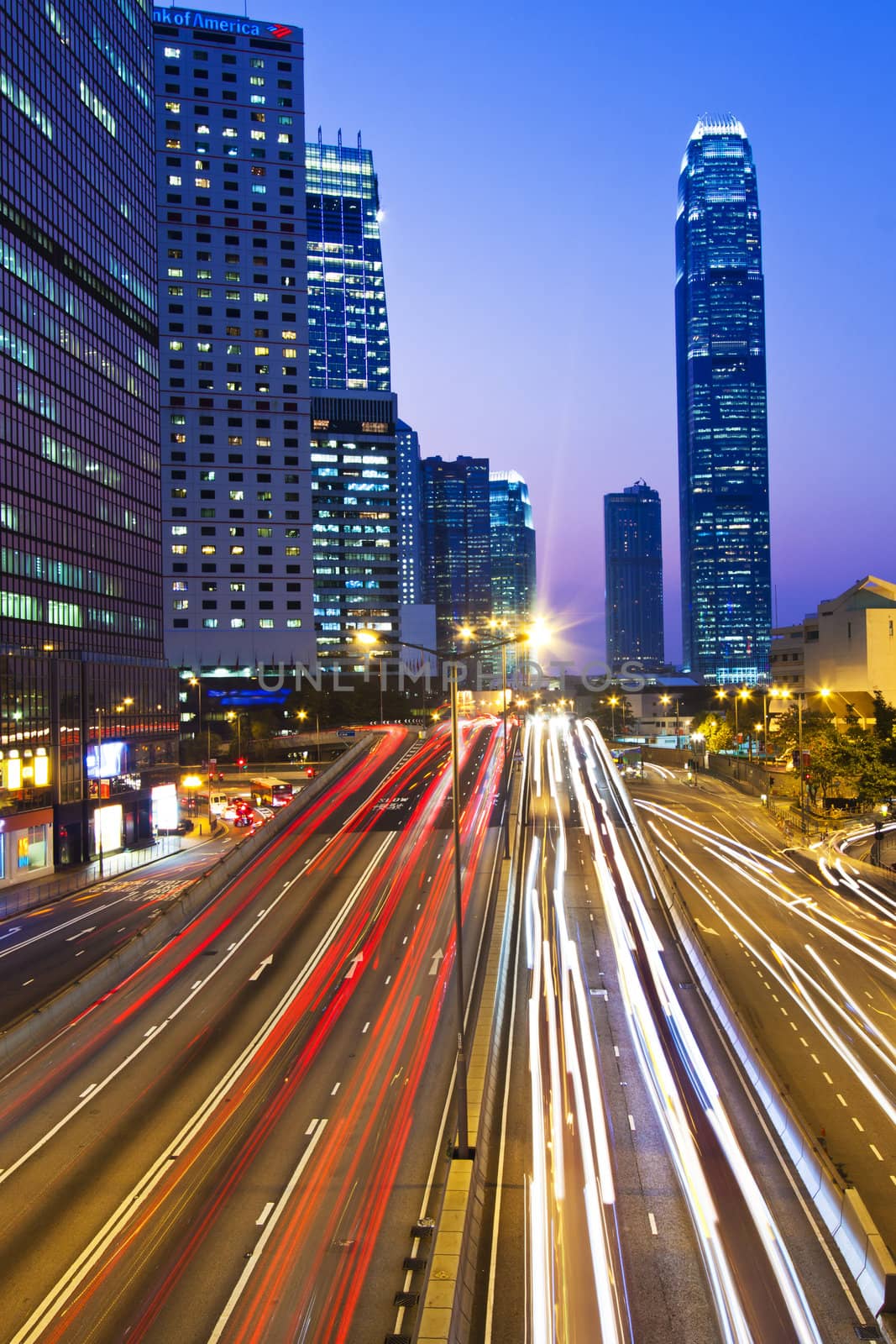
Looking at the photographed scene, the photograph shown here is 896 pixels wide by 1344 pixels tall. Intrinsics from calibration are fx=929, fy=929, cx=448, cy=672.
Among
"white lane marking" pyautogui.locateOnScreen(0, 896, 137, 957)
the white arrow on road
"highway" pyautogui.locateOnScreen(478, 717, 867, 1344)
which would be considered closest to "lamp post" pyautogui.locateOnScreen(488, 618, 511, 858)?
"highway" pyautogui.locateOnScreen(478, 717, 867, 1344)

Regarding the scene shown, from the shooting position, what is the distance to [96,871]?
192 feet

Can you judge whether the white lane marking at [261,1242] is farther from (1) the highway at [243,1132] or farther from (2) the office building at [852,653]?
(2) the office building at [852,653]

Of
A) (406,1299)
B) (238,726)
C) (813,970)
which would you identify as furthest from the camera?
(238,726)

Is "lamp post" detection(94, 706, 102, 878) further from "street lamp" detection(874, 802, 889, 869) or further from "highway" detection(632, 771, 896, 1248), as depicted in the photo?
"street lamp" detection(874, 802, 889, 869)

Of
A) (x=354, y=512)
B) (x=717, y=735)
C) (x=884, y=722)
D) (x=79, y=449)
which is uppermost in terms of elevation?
(x=354, y=512)

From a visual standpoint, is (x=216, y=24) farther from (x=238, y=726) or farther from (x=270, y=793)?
(x=270, y=793)

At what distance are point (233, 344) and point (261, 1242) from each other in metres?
145

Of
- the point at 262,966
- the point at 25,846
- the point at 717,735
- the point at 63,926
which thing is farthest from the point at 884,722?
the point at 25,846

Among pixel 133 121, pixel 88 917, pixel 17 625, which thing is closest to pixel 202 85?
pixel 133 121

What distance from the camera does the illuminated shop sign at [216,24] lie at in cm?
14450

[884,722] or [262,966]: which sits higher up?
[884,722]

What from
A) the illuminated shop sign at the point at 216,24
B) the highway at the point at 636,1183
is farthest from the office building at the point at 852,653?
the illuminated shop sign at the point at 216,24

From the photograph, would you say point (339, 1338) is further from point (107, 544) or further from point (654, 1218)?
Answer: point (107, 544)

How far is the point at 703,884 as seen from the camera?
2076 inches
